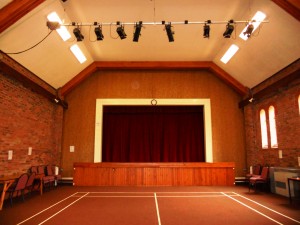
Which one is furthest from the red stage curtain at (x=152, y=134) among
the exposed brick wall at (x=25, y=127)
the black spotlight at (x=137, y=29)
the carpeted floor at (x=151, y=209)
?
the black spotlight at (x=137, y=29)

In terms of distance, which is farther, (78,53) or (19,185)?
A: (78,53)

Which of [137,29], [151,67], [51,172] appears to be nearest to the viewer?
[137,29]

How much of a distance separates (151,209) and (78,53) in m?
6.08

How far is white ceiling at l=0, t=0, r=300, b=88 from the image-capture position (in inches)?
258

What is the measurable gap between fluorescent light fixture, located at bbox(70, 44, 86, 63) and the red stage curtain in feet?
8.73

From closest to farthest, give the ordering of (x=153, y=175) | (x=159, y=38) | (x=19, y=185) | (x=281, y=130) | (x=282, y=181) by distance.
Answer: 1. (x=19, y=185)
2. (x=282, y=181)
3. (x=281, y=130)
4. (x=159, y=38)
5. (x=153, y=175)

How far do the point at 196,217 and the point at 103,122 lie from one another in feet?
24.4

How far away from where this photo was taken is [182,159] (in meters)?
11.6

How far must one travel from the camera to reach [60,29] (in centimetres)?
746

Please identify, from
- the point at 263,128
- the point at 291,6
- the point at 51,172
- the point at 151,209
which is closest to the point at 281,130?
the point at 263,128

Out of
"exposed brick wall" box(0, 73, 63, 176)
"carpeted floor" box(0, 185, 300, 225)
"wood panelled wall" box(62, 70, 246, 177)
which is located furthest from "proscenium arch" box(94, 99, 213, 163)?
"carpeted floor" box(0, 185, 300, 225)

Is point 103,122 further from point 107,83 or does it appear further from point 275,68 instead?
point 275,68

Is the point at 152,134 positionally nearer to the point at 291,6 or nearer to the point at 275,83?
the point at 275,83

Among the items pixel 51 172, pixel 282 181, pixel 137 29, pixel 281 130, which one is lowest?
pixel 282 181
